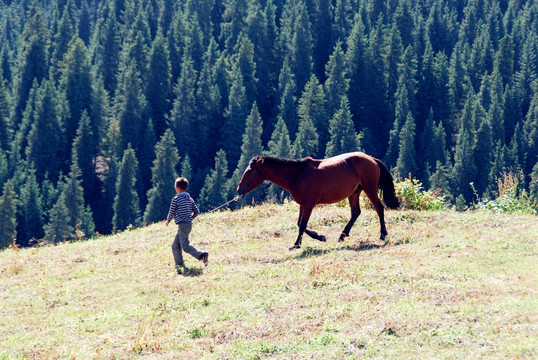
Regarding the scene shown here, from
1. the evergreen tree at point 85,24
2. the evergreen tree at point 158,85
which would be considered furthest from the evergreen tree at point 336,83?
the evergreen tree at point 85,24

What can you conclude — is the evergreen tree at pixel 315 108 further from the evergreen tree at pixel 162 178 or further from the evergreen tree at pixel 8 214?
the evergreen tree at pixel 8 214

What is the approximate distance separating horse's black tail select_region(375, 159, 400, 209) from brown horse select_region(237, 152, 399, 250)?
0.44 meters

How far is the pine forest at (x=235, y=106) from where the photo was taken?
344 ft

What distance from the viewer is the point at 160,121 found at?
126 meters

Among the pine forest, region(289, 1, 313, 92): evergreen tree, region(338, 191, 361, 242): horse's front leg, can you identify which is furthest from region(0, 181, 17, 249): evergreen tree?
region(338, 191, 361, 242): horse's front leg

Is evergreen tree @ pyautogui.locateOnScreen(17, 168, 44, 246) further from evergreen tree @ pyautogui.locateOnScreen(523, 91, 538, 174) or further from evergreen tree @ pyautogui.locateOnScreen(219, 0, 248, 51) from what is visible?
evergreen tree @ pyautogui.locateOnScreen(523, 91, 538, 174)

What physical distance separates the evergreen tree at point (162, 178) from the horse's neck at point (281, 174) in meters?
81.4

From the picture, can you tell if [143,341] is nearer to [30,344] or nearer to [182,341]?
[182,341]

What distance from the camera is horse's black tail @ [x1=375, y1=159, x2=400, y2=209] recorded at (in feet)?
55.3

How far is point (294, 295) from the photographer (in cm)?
1228

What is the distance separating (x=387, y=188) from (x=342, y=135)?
9201cm

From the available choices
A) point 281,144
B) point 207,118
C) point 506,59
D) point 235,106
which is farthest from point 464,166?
point 207,118

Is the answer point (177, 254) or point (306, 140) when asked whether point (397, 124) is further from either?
point (177, 254)

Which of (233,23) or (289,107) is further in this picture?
(233,23)
